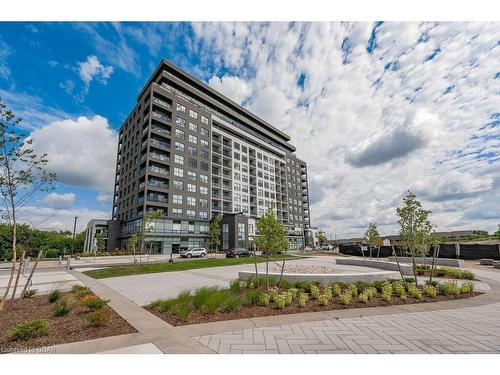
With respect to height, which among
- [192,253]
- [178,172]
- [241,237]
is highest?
[178,172]

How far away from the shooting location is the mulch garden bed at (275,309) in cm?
680

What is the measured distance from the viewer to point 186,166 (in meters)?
54.0

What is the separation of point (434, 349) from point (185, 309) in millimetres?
5546

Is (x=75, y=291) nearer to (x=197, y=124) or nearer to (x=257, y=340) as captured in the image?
(x=257, y=340)

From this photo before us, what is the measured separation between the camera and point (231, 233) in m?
54.9

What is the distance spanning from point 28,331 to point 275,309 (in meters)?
5.95

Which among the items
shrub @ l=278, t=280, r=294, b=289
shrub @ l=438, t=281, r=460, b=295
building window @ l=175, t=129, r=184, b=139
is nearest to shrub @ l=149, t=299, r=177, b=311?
shrub @ l=278, t=280, r=294, b=289

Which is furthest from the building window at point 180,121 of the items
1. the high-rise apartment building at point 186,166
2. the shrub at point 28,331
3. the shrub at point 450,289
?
the shrub at point 450,289

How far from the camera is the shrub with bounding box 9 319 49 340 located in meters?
5.42

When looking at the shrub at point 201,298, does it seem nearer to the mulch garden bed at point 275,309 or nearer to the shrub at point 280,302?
the mulch garden bed at point 275,309

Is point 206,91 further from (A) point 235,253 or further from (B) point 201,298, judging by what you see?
(B) point 201,298

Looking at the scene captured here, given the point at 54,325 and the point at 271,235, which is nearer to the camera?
the point at 54,325

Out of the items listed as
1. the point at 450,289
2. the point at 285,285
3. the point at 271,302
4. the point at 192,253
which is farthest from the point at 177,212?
the point at 450,289

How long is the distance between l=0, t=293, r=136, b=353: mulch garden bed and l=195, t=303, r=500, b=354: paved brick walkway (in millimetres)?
2479
